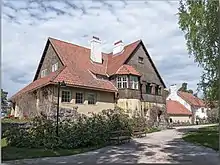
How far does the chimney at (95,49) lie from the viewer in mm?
24547

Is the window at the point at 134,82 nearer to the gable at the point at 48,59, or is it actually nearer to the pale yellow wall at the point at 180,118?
the gable at the point at 48,59

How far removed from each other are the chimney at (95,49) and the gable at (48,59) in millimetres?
3549

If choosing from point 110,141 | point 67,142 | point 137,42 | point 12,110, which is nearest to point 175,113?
point 137,42

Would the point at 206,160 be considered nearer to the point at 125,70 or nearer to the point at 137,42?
the point at 125,70

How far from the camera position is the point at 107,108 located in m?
21.8

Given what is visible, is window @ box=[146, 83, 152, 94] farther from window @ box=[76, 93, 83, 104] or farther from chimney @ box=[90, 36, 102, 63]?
window @ box=[76, 93, 83, 104]

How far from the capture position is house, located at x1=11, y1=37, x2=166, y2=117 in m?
19.5

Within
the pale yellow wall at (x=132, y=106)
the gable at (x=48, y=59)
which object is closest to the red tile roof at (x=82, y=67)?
the gable at (x=48, y=59)

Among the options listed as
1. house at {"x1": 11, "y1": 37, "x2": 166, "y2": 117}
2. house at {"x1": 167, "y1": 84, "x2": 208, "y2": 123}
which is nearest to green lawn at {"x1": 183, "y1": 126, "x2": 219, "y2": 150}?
house at {"x1": 11, "y1": 37, "x2": 166, "y2": 117}

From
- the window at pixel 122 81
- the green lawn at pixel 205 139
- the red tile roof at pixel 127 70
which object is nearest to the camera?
the green lawn at pixel 205 139

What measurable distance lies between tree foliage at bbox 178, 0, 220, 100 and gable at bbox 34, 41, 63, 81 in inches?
423

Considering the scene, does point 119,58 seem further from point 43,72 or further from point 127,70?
point 43,72

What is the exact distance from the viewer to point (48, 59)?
23.5 m

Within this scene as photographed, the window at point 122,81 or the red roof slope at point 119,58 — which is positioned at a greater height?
the red roof slope at point 119,58
